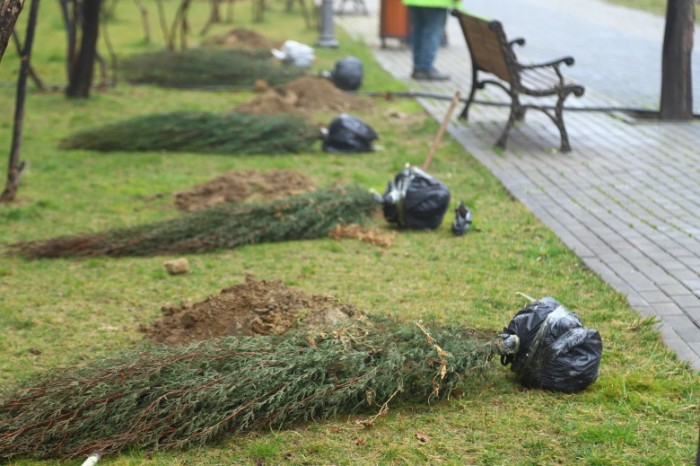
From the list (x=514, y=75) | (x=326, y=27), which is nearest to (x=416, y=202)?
(x=514, y=75)

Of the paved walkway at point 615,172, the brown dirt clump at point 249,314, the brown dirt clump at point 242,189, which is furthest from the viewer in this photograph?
the brown dirt clump at point 242,189

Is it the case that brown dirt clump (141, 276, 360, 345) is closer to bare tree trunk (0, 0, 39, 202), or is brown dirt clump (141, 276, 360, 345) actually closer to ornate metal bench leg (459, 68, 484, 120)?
bare tree trunk (0, 0, 39, 202)

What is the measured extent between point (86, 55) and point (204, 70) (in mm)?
2240

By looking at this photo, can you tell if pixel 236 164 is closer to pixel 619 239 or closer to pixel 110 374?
pixel 619 239

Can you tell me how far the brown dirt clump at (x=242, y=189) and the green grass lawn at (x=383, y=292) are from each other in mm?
263

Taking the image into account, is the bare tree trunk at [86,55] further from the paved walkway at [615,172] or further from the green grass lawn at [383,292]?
the paved walkway at [615,172]

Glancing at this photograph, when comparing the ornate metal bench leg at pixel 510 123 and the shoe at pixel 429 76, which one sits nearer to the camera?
the ornate metal bench leg at pixel 510 123

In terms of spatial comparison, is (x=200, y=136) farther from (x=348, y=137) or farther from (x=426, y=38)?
(x=426, y=38)

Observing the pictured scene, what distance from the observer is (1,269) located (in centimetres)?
695

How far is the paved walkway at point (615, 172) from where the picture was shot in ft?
20.8

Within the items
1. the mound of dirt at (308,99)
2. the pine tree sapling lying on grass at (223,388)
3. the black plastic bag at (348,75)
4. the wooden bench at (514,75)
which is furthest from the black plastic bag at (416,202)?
the black plastic bag at (348,75)

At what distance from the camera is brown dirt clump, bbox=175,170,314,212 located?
853 centimetres

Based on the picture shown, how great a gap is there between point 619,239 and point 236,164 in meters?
4.23

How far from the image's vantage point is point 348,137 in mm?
10477
